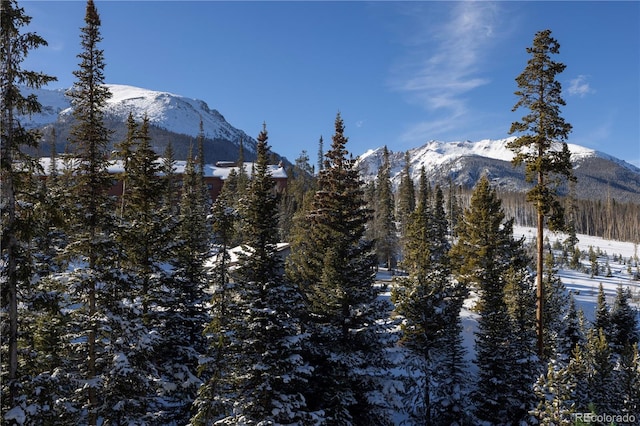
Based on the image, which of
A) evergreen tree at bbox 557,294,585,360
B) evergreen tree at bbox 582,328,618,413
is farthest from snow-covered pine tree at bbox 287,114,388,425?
evergreen tree at bbox 557,294,585,360

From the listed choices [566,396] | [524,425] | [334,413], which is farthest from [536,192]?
[334,413]

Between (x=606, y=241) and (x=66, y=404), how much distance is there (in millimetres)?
179554

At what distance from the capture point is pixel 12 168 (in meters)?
10.5

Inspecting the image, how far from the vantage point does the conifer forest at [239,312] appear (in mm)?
11117

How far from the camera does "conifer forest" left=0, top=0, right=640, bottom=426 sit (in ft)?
36.5

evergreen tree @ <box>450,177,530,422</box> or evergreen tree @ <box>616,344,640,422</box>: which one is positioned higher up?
evergreen tree @ <box>450,177,530,422</box>

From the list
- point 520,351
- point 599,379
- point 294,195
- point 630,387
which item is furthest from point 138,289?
point 294,195

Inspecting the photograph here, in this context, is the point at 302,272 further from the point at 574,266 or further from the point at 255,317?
the point at 574,266

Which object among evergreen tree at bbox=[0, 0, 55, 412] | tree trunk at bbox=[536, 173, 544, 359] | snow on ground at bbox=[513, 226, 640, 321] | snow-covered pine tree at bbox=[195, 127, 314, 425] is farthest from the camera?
snow on ground at bbox=[513, 226, 640, 321]

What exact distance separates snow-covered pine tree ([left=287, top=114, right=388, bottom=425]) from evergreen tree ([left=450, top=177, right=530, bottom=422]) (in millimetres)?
7536

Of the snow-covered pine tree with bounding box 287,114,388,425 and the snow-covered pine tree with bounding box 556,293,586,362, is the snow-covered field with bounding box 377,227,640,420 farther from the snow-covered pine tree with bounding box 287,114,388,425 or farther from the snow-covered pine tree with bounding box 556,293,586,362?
the snow-covered pine tree with bounding box 287,114,388,425

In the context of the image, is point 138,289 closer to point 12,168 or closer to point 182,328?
point 182,328

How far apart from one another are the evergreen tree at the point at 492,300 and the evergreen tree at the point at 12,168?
67.9 ft

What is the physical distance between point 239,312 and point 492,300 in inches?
608
